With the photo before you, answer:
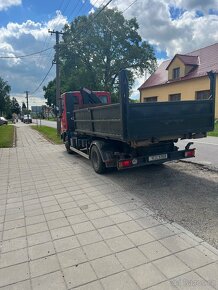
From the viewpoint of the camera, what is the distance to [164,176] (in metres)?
6.41

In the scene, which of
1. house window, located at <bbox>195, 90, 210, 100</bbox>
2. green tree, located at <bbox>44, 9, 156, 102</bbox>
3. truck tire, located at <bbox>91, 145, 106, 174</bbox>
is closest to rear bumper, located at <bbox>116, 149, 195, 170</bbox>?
truck tire, located at <bbox>91, 145, 106, 174</bbox>

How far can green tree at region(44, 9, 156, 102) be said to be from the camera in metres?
37.6

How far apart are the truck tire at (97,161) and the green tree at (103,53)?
31192 mm

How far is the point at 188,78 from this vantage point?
25.8m

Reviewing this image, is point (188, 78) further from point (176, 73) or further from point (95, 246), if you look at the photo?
point (95, 246)

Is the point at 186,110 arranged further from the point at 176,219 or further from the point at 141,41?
the point at 141,41

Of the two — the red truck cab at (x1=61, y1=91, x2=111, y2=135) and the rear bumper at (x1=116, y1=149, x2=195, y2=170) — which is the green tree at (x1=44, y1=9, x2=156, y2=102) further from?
the rear bumper at (x1=116, y1=149, x2=195, y2=170)

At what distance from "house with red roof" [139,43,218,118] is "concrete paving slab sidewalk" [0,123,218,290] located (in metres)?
20.4

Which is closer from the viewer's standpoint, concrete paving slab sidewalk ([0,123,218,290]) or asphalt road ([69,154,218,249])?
concrete paving slab sidewalk ([0,123,218,290])

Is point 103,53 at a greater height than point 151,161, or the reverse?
point 103,53

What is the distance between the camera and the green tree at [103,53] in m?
37.6

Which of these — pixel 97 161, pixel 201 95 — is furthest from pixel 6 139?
pixel 201 95

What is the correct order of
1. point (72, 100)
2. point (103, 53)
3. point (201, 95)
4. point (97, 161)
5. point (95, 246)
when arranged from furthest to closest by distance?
1. point (103, 53)
2. point (201, 95)
3. point (72, 100)
4. point (97, 161)
5. point (95, 246)

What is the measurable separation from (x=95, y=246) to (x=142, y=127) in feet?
8.79
